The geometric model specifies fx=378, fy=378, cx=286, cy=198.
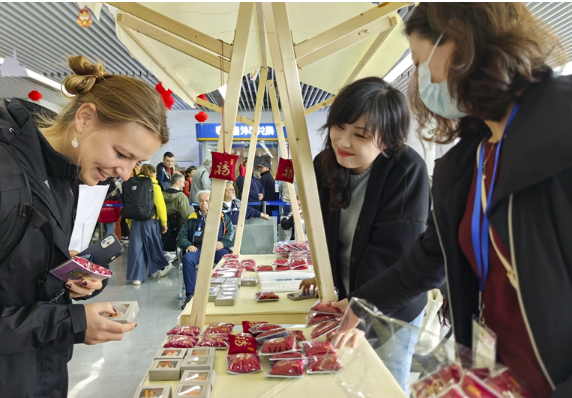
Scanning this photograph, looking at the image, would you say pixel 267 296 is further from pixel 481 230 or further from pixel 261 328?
pixel 481 230

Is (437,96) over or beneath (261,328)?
over

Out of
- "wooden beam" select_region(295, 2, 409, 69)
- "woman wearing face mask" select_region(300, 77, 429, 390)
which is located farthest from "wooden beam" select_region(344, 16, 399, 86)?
"woman wearing face mask" select_region(300, 77, 429, 390)

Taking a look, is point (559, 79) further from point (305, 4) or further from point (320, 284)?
point (305, 4)

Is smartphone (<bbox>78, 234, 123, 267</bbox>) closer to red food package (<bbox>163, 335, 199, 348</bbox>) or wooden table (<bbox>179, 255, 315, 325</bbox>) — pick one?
red food package (<bbox>163, 335, 199, 348</bbox>)

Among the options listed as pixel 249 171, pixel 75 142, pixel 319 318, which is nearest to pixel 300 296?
pixel 319 318

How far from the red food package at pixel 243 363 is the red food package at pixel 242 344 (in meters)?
0.03

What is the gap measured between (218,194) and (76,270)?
0.59 meters

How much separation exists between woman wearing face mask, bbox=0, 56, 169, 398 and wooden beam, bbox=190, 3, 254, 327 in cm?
33

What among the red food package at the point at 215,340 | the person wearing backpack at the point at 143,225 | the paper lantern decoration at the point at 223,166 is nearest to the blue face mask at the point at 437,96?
the paper lantern decoration at the point at 223,166

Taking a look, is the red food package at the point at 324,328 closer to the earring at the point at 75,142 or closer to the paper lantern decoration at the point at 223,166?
the paper lantern decoration at the point at 223,166

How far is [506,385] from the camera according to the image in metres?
0.52

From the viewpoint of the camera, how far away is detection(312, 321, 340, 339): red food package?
49.5 inches

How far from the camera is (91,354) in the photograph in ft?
9.53

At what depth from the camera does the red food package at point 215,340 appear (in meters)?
1.25
